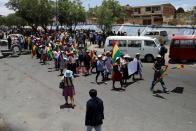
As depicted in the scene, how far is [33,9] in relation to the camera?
4822cm

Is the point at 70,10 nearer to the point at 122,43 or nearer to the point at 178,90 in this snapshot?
the point at 122,43

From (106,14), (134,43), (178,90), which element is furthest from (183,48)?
(106,14)

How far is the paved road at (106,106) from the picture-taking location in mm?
12797

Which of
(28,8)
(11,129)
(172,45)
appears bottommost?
(11,129)

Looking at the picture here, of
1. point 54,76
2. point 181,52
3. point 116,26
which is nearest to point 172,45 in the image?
point 181,52

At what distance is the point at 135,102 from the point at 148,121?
288 centimetres

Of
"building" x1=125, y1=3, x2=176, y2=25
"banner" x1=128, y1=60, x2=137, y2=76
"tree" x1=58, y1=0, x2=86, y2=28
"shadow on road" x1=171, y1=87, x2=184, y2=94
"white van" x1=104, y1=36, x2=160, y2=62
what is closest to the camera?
"shadow on road" x1=171, y1=87, x2=184, y2=94

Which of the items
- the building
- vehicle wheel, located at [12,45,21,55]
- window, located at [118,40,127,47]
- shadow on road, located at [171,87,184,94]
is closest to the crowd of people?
shadow on road, located at [171,87,184,94]

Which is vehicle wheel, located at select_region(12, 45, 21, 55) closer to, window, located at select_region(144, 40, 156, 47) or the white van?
the white van

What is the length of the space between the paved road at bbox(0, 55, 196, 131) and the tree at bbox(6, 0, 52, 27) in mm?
25879

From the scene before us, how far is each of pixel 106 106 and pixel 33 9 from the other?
34.9 m

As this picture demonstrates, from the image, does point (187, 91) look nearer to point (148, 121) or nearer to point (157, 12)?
point (148, 121)

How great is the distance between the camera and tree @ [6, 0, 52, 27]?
157 feet

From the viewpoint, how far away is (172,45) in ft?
93.6
